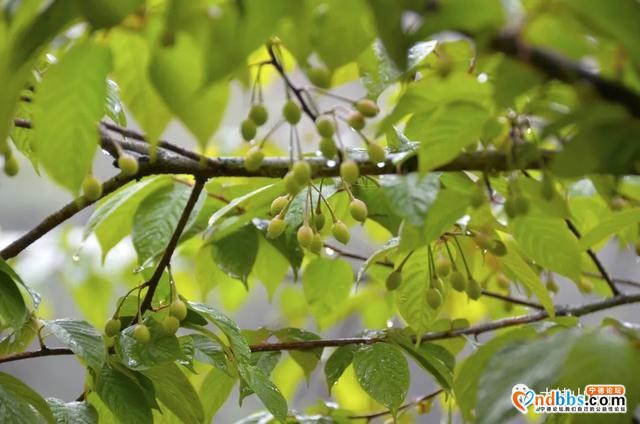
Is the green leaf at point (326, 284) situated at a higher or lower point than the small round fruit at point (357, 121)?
lower

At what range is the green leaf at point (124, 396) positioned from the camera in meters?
0.65

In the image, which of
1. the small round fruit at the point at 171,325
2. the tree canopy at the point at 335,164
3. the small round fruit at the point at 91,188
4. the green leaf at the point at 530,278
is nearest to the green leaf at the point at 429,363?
the tree canopy at the point at 335,164

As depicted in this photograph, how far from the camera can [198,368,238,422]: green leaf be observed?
79cm

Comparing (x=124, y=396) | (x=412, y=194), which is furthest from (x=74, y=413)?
(x=412, y=194)

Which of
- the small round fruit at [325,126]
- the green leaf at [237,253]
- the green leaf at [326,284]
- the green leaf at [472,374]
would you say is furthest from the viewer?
the green leaf at [326,284]

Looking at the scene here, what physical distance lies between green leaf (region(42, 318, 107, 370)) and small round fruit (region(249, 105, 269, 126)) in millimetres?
227

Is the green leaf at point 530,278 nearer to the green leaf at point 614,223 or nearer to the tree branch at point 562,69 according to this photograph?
the green leaf at point 614,223

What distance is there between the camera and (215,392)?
0.80 m

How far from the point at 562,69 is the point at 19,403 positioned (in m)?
0.47

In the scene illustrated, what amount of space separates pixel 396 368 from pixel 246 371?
0.47ft

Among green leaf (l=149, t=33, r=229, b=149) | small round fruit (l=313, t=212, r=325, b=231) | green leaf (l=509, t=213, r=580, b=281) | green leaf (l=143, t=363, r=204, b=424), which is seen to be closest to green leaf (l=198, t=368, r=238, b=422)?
green leaf (l=143, t=363, r=204, b=424)

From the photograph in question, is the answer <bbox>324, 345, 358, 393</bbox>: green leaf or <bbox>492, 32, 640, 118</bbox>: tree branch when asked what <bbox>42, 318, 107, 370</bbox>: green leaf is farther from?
<bbox>492, 32, 640, 118</bbox>: tree branch

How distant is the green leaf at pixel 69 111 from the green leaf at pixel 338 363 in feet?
1.32

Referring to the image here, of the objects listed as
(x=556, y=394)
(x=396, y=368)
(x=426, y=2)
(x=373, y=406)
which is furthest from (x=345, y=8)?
(x=373, y=406)
